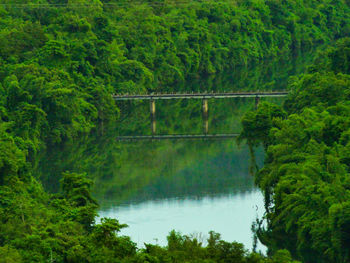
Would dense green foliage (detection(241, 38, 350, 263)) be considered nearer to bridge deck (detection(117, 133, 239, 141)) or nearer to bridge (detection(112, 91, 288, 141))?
bridge deck (detection(117, 133, 239, 141))

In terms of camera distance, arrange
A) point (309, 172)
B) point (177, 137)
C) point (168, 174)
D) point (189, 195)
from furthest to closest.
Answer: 1. point (177, 137)
2. point (168, 174)
3. point (189, 195)
4. point (309, 172)

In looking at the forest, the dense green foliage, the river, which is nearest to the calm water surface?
the river

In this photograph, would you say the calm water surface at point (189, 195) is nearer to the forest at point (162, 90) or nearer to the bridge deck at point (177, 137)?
the bridge deck at point (177, 137)

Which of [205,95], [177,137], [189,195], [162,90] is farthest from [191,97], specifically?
[189,195]

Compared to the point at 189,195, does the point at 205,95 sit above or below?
above

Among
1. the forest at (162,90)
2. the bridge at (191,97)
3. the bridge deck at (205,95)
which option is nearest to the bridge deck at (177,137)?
the bridge at (191,97)

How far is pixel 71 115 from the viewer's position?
80.2 meters

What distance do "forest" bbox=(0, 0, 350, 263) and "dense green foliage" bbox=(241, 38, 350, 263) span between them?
0.08 m

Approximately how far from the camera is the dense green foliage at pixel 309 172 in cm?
4453

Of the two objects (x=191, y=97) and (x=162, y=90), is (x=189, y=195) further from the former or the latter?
(x=162, y=90)

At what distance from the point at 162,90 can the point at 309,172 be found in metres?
60.4

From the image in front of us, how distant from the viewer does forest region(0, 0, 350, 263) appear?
4247 centimetres

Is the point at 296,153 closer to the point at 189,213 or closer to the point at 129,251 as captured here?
the point at 189,213

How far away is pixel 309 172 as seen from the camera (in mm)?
48938
